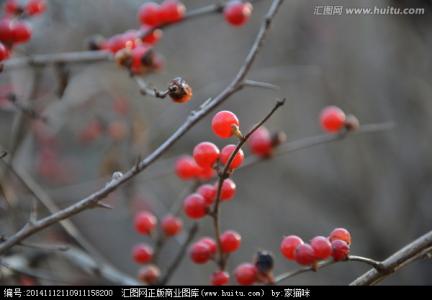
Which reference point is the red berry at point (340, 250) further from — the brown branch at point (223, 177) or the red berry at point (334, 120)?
the red berry at point (334, 120)

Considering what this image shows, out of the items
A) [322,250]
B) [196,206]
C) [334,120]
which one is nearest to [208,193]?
[196,206]

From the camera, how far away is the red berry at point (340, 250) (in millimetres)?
1255

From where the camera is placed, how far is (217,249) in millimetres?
1609

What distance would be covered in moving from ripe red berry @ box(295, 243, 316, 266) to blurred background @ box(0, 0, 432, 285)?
6.69 ft

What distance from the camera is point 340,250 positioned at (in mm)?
1257

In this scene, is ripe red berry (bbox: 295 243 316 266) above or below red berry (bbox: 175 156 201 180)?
below

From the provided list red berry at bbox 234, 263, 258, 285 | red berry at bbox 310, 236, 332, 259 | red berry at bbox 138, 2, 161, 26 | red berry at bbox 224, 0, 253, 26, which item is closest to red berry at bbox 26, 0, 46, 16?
red berry at bbox 138, 2, 161, 26

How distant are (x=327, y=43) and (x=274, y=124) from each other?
0.75m

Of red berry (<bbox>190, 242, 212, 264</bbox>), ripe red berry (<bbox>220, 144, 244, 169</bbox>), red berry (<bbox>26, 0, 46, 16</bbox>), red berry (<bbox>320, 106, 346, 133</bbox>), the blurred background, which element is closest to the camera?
ripe red berry (<bbox>220, 144, 244, 169</bbox>)

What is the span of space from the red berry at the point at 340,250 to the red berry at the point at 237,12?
37.0 inches

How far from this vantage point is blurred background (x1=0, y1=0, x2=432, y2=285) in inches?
136

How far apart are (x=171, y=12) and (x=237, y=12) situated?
0.85 feet

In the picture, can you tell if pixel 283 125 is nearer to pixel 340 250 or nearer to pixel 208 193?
pixel 208 193

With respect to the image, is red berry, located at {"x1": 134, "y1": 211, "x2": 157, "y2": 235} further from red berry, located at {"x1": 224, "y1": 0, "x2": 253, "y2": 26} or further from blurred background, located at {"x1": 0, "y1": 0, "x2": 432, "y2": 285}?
blurred background, located at {"x1": 0, "y1": 0, "x2": 432, "y2": 285}
